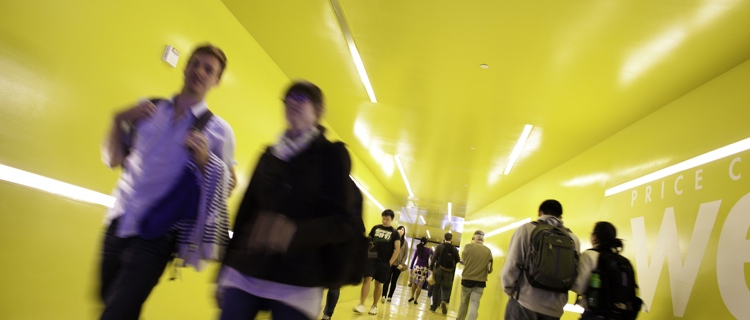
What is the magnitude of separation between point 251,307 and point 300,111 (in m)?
0.59

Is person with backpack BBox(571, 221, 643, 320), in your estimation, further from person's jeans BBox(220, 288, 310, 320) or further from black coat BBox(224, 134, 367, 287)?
person's jeans BBox(220, 288, 310, 320)

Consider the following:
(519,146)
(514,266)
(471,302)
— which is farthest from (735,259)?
(471,302)

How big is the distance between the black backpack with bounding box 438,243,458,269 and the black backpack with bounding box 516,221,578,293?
5.71m

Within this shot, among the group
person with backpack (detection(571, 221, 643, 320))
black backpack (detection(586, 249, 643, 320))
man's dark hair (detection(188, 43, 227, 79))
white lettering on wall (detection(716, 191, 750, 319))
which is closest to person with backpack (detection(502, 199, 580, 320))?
person with backpack (detection(571, 221, 643, 320))

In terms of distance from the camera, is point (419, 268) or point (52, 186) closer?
point (52, 186)

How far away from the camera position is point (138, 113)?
4.96ft

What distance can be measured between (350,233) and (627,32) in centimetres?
312

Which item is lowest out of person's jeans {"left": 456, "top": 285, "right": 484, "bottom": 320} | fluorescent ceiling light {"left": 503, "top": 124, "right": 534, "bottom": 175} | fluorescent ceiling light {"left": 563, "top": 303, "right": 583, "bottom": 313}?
person's jeans {"left": 456, "top": 285, "right": 484, "bottom": 320}

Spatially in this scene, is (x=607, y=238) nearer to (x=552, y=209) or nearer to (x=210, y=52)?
(x=552, y=209)

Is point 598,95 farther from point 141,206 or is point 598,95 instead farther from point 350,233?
point 141,206

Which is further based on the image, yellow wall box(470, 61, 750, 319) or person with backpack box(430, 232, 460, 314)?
person with backpack box(430, 232, 460, 314)

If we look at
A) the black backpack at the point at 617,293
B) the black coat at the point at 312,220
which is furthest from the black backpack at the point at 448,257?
the black coat at the point at 312,220

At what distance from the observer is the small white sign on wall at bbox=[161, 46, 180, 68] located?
343cm

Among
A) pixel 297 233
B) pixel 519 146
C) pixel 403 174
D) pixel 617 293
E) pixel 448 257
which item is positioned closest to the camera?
pixel 297 233
